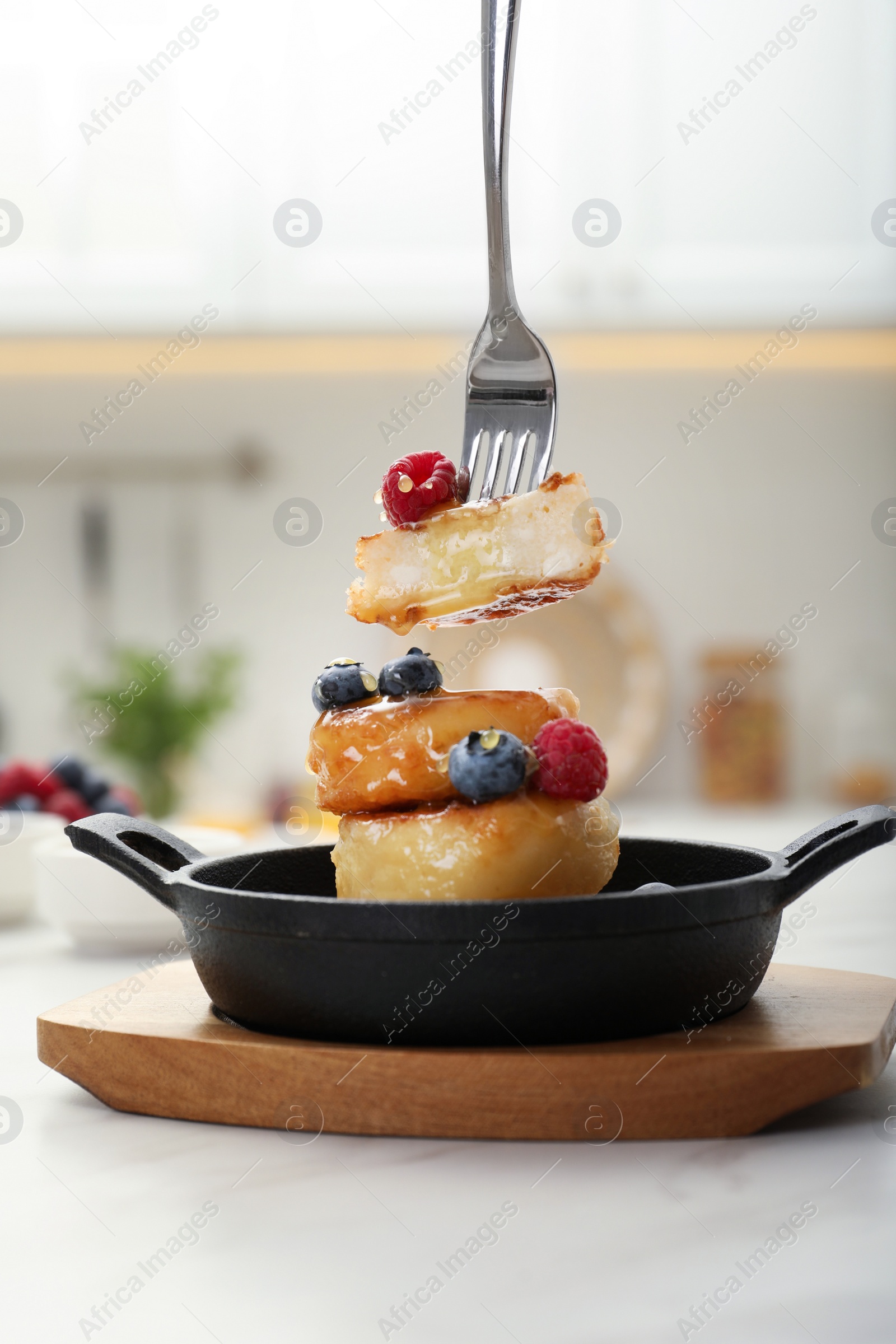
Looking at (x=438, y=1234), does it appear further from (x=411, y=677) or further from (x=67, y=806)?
(x=67, y=806)

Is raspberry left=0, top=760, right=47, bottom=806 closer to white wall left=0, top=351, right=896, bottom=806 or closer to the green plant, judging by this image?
the green plant

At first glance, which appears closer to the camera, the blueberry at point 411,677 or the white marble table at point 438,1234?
the white marble table at point 438,1234

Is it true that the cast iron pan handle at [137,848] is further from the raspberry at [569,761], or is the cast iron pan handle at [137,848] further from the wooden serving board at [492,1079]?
the raspberry at [569,761]

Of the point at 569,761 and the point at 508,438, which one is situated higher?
the point at 508,438

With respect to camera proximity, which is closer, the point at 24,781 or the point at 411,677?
the point at 411,677

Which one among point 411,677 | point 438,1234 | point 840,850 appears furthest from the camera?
point 411,677

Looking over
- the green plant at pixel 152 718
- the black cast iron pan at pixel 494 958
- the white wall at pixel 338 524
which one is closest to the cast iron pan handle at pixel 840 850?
the black cast iron pan at pixel 494 958

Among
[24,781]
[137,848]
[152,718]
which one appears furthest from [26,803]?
[152,718]

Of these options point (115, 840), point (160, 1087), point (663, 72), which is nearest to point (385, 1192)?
point (160, 1087)
